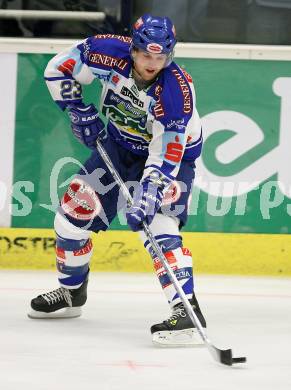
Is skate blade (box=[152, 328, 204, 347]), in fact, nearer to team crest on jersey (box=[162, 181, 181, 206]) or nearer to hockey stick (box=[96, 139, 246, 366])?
hockey stick (box=[96, 139, 246, 366])

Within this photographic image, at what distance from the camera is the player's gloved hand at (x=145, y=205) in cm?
410

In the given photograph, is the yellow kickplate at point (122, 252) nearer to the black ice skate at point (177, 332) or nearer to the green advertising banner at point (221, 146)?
the green advertising banner at point (221, 146)

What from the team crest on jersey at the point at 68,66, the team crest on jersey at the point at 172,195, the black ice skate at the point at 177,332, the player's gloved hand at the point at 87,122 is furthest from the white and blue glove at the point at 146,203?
the team crest on jersey at the point at 68,66

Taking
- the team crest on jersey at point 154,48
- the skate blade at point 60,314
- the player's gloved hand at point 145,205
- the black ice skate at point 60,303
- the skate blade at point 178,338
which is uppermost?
the team crest on jersey at point 154,48

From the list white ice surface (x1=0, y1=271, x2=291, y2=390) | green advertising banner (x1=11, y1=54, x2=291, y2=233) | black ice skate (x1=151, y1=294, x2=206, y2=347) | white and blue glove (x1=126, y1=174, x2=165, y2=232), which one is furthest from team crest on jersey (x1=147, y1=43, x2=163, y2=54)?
green advertising banner (x1=11, y1=54, x2=291, y2=233)

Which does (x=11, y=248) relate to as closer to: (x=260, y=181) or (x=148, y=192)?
(x=260, y=181)

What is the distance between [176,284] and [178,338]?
0.21 m

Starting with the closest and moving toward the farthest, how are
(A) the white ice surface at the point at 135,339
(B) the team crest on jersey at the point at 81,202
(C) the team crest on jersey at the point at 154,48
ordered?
(A) the white ice surface at the point at 135,339
(C) the team crest on jersey at the point at 154,48
(B) the team crest on jersey at the point at 81,202

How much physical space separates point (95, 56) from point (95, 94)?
1.52m

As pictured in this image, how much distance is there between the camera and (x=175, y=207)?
438 centimetres

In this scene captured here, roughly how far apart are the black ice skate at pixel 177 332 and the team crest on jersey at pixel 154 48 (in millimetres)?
953

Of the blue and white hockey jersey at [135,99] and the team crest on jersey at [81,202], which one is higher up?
the blue and white hockey jersey at [135,99]

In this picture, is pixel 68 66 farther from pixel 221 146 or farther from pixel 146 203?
pixel 221 146

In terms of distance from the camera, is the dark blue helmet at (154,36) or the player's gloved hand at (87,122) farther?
the player's gloved hand at (87,122)
